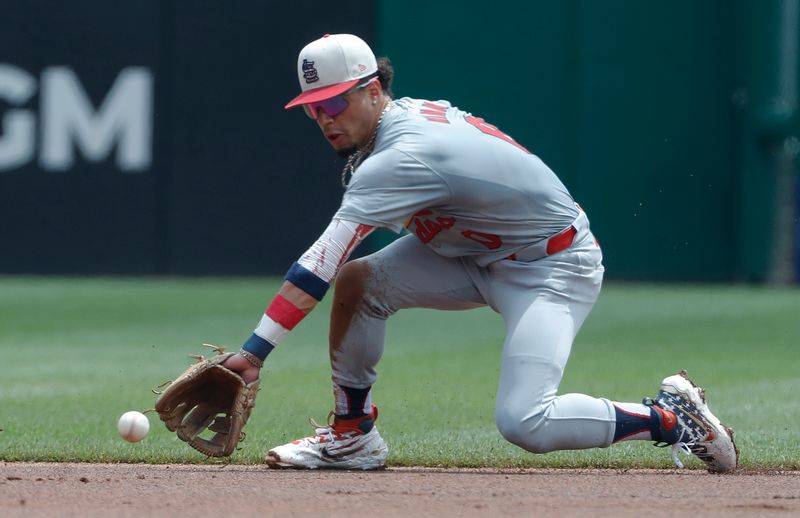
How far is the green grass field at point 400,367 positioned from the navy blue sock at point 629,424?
363mm

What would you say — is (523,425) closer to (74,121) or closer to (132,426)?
(132,426)

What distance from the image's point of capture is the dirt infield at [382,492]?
13.1 ft

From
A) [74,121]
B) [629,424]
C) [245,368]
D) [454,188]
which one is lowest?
[74,121]

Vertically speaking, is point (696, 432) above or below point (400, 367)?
above

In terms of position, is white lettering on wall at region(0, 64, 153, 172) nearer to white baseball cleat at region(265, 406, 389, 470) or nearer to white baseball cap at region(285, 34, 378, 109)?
white baseball cleat at region(265, 406, 389, 470)

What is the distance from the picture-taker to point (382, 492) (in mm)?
4363

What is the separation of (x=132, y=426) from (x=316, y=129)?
9.72m

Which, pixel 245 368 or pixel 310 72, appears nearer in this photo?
pixel 245 368

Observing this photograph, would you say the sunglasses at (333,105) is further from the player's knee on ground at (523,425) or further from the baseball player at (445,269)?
the player's knee on ground at (523,425)

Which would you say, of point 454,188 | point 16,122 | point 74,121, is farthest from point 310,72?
point 16,122

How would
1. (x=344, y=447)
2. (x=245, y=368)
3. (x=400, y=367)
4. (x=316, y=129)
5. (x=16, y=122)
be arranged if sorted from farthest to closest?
(x=316, y=129) → (x=16, y=122) → (x=400, y=367) → (x=344, y=447) → (x=245, y=368)

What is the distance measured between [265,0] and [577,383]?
809cm

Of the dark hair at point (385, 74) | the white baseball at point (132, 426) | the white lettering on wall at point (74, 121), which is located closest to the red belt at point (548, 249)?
the dark hair at point (385, 74)

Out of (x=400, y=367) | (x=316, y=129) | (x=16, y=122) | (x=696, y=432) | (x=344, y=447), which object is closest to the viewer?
(x=696, y=432)
